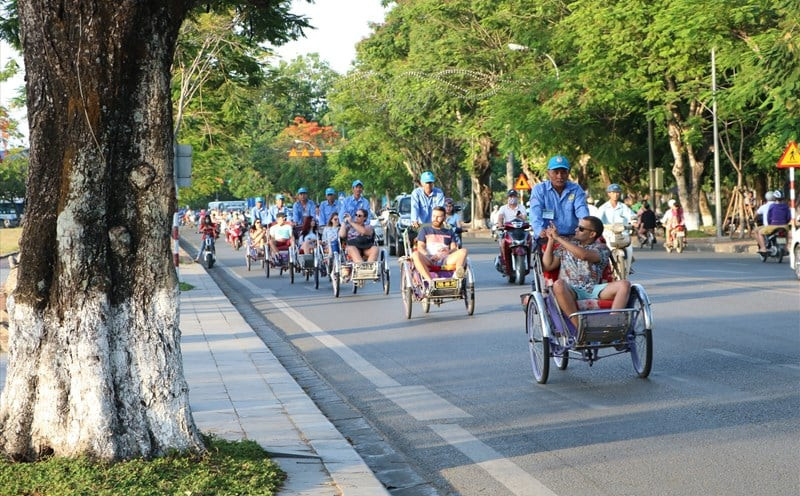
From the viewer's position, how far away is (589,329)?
9.48m

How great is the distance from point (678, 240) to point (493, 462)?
1154 inches

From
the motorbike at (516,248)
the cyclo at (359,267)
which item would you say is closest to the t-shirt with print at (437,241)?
the cyclo at (359,267)

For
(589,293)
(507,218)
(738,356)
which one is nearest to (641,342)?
(589,293)

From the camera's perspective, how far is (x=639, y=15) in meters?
38.2

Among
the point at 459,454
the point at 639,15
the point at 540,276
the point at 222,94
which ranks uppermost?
the point at 639,15

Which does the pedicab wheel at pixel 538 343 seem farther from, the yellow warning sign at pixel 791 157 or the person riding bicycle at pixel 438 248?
the yellow warning sign at pixel 791 157

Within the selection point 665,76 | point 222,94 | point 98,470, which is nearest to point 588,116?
point 665,76

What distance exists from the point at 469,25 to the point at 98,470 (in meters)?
51.8

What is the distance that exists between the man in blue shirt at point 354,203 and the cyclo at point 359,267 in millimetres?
771

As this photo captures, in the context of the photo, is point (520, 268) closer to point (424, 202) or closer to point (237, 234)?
point (424, 202)

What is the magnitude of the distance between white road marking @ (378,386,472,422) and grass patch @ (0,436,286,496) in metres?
2.49

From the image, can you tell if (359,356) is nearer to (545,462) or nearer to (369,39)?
(545,462)

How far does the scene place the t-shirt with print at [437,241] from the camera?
16.5 m

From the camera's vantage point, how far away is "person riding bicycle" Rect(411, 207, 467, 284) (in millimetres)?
16203
